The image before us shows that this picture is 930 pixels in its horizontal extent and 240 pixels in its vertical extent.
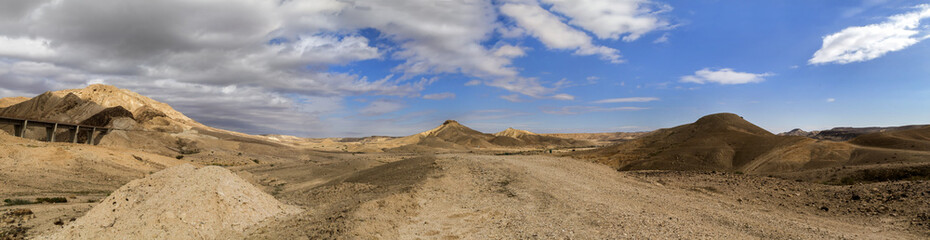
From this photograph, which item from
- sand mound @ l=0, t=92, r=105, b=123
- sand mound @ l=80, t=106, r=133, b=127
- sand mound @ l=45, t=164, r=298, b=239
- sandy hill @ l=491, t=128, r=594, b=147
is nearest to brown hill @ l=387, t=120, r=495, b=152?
sandy hill @ l=491, t=128, r=594, b=147

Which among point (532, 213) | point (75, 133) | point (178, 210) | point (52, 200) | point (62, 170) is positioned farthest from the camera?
point (75, 133)

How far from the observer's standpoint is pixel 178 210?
1033 centimetres

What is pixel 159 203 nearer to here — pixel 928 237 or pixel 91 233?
pixel 91 233

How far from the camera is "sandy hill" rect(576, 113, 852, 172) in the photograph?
25.6 m

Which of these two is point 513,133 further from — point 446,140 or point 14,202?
point 14,202

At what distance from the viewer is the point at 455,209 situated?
1221 centimetres

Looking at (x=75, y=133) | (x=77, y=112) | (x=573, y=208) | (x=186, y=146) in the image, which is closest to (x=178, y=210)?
(x=573, y=208)

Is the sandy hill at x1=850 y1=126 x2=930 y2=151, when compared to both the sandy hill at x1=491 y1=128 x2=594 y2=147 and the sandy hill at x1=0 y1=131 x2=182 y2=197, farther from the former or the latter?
the sandy hill at x1=491 y1=128 x2=594 y2=147

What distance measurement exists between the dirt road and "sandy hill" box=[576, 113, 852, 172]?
12.4 metres

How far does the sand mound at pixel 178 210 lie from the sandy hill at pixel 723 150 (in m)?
27.5

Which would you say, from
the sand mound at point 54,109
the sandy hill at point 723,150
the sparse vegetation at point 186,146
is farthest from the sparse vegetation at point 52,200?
the sand mound at point 54,109

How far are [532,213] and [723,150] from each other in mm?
25303

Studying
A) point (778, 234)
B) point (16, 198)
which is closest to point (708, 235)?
point (778, 234)

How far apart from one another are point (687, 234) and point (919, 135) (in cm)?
3583
